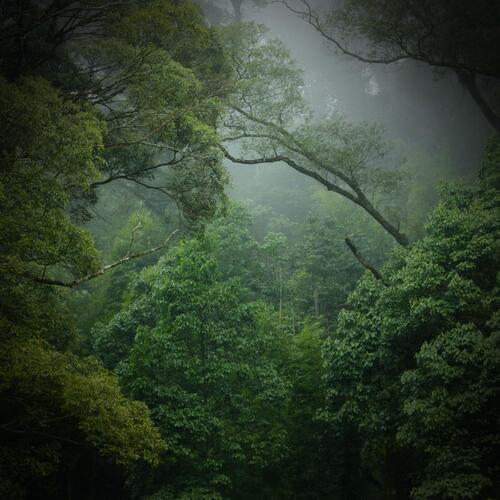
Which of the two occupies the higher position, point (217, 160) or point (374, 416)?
point (217, 160)

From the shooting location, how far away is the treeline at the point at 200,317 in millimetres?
6594

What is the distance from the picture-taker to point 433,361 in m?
9.37

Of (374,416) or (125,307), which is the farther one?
(125,307)

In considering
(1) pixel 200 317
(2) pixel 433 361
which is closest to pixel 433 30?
(2) pixel 433 361

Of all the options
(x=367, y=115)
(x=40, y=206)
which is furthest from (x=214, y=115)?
(x=367, y=115)

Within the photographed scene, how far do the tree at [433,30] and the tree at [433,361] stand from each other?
278cm

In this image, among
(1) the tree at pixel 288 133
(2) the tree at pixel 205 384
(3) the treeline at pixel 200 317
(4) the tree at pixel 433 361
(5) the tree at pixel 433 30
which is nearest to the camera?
(3) the treeline at pixel 200 317

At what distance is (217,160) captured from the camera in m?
10.2

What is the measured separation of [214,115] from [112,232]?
19.6 m

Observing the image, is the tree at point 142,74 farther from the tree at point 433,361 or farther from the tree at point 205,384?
the tree at point 433,361

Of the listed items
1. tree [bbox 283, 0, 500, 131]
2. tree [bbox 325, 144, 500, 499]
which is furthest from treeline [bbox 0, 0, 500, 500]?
tree [bbox 283, 0, 500, 131]

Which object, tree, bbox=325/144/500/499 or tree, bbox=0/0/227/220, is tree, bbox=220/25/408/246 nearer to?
tree, bbox=0/0/227/220

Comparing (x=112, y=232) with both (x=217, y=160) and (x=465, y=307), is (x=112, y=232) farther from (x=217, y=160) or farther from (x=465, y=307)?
(x=465, y=307)

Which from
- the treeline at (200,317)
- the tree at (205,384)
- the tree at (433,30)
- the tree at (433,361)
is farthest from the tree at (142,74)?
the tree at (433,30)
